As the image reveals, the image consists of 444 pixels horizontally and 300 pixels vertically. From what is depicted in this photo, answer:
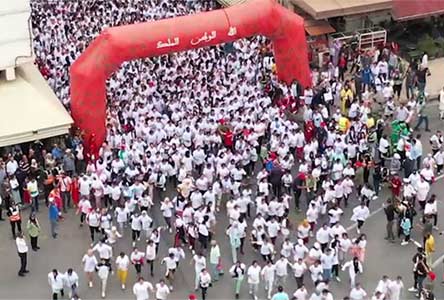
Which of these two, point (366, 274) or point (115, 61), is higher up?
point (115, 61)

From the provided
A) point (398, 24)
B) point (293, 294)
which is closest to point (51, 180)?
point (293, 294)

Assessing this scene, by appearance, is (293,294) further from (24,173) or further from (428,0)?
(428,0)

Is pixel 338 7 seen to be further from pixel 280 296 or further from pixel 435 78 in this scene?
pixel 280 296

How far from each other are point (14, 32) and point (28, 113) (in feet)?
7.76

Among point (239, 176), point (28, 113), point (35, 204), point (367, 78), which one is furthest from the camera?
point (367, 78)

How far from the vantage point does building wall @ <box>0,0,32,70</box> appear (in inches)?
1083

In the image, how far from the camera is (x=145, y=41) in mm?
27469

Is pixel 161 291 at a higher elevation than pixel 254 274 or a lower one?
lower

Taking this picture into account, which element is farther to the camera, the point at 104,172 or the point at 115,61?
the point at 115,61

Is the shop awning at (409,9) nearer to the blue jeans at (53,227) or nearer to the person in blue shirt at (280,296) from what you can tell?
the blue jeans at (53,227)

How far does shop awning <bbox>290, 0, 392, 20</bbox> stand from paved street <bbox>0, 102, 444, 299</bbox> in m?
9.56

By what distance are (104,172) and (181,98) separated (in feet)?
16.8

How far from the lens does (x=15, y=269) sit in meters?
23.9

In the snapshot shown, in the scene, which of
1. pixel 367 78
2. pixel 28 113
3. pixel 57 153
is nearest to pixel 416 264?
pixel 57 153
